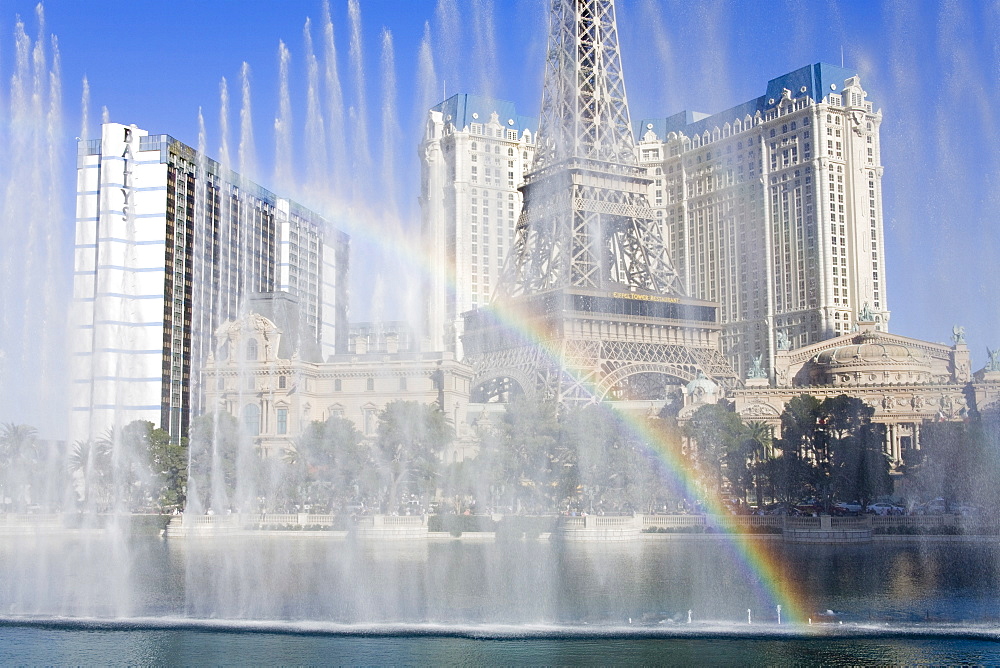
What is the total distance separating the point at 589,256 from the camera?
134 m

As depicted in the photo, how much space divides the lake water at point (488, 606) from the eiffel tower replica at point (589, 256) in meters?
56.9

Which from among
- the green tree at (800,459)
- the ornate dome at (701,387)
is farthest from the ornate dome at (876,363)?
the green tree at (800,459)

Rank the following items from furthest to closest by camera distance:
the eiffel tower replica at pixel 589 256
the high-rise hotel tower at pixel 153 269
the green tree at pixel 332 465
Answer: the high-rise hotel tower at pixel 153 269 < the eiffel tower replica at pixel 589 256 < the green tree at pixel 332 465

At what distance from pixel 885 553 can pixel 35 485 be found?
72165 millimetres

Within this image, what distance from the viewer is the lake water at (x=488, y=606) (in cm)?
3972

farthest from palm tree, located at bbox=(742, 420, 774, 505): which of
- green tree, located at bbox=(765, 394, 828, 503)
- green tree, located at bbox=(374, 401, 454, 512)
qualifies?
green tree, located at bbox=(374, 401, 454, 512)

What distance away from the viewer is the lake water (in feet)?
130

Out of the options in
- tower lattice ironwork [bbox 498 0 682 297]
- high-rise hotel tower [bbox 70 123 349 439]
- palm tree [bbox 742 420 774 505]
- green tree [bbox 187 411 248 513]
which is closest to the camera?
green tree [bbox 187 411 248 513]

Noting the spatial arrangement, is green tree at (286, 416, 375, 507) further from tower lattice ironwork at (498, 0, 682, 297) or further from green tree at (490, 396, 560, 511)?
tower lattice ironwork at (498, 0, 682, 297)

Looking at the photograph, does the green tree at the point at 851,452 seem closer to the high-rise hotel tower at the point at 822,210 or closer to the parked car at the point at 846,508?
the parked car at the point at 846,508

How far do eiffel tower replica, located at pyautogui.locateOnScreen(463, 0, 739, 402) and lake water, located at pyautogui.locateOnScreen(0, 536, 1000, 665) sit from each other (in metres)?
56.9

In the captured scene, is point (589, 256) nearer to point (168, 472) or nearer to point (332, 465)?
point (332, 465)

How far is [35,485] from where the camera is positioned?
326ft

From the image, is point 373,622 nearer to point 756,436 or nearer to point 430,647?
point 430,647
